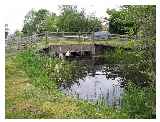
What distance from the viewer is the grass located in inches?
223

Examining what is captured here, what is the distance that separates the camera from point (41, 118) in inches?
220

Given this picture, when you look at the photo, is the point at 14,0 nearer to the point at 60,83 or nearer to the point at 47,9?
the point at 47,9

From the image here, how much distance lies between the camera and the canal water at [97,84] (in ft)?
21.0

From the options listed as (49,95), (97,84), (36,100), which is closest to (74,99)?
(49,95)

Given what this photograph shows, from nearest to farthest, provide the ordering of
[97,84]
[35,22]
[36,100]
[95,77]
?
[36,100] → [35,22] → [97,84] → [95,77]

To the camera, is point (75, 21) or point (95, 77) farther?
point (95, 77)

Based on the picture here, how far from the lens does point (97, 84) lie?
679 cm

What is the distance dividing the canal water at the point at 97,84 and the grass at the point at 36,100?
0.29m

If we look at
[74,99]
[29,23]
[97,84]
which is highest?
[29,23]

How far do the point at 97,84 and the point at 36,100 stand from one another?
4.05ft

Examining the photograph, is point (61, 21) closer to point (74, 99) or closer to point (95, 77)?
point (74, 99)

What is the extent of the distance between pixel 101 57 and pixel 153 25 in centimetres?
90

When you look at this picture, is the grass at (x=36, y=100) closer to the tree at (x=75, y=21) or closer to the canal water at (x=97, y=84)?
the canal water at (x=97, y=84)

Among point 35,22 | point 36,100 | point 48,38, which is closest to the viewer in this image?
point 36,100
